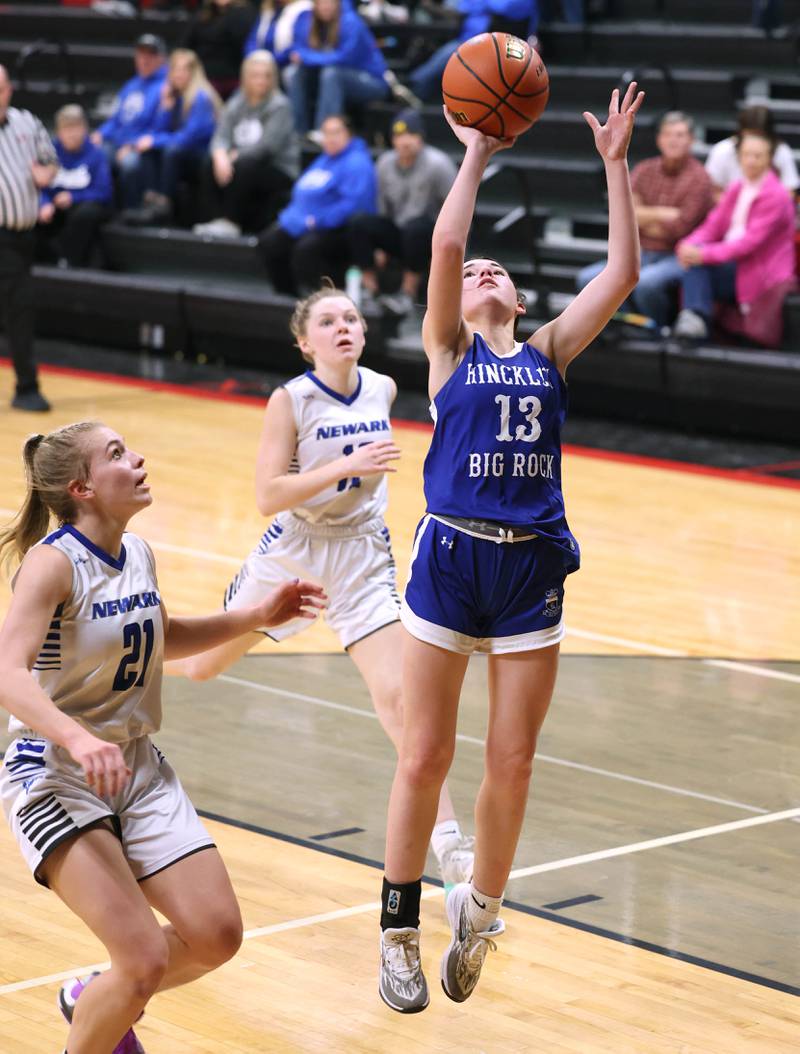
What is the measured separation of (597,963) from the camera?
4645 millimetres

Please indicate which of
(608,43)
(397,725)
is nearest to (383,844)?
(397,725)

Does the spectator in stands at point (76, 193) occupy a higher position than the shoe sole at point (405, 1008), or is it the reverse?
the shoe sole at point (405, 1008)

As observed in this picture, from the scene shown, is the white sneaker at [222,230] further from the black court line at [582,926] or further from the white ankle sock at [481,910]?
the white ankle sock at [481,910]

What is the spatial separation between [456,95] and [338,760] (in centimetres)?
270

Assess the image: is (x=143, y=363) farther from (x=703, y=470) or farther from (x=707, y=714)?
(x=707, y=714)

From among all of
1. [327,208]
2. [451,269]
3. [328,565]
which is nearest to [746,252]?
[327,208]

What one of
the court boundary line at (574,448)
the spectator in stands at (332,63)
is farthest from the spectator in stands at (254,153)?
the court boundary line at (574,448)

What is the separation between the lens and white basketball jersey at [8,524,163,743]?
12.4 ft

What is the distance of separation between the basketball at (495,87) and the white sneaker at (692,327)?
7.57 m

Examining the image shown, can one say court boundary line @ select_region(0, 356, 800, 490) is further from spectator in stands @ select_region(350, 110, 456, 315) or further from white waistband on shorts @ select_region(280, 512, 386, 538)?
white waistband on shorts @ select_region(280, 512, 386, 538)

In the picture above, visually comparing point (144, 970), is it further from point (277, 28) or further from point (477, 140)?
point (277, 28)

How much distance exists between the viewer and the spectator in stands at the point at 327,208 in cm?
1376

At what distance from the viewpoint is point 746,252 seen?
11.6 metres

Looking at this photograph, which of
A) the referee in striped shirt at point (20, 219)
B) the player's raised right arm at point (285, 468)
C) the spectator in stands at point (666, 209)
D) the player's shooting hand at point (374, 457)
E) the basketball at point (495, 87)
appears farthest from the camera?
the spectator in stands at point (666, 209)
